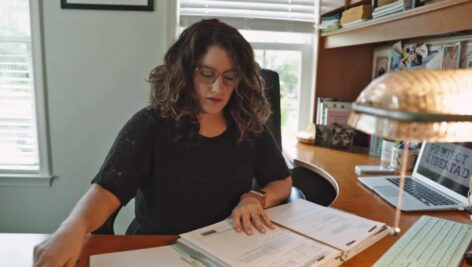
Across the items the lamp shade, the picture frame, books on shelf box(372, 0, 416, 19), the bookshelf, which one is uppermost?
the picture frame

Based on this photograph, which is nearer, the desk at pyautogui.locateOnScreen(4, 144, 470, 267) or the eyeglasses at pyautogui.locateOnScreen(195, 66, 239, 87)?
the desk at pyautogui.locateOnScreen(4, 144, 470, 267)

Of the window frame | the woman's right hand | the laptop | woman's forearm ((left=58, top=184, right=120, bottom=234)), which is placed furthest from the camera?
the window frame

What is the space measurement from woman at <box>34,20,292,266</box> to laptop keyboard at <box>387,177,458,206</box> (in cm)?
47

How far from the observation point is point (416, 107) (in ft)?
1.52

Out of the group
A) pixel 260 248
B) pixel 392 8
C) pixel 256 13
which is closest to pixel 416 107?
pixel 260 248

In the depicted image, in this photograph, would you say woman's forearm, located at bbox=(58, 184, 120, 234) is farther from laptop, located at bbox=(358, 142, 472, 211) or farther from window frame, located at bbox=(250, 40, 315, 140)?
window frame, located at bbox=(250, 40, 315, 140)

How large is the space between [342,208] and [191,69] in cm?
66

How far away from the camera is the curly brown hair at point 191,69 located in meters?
1.16

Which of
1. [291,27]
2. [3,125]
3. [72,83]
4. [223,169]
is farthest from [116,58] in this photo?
[223,169]

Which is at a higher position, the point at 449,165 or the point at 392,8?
the point at 392,8

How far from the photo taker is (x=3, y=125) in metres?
2.16

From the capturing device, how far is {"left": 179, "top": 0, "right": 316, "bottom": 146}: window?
2.18 meters

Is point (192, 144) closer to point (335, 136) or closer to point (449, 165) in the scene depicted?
point (449, 165)

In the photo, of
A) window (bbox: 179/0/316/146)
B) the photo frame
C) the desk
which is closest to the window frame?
window (bbox: 179/0/316/146)
